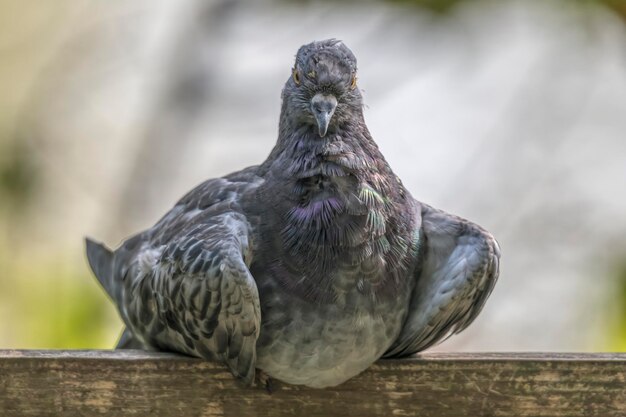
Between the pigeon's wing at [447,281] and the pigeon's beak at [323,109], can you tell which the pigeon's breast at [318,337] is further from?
the pigeon's beak at [323,109]

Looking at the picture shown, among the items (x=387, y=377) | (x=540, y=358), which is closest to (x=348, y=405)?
(x=387, y=377)

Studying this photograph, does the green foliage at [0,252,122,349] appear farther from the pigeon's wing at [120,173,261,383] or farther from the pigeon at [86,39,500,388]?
the pigeon at [86,39,500,388]

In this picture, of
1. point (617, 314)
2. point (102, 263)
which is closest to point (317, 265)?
point (102, 263)

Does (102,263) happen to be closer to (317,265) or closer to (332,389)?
(317,265)

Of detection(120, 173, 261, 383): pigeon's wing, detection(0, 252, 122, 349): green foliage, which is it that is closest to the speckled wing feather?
detection(120, 173, 261, 383): pigeon's wing

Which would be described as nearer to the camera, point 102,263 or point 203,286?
point 203,286

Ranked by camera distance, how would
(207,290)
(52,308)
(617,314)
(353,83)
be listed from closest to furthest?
(207,290) < (353,83) < (617,314) < (52,308)

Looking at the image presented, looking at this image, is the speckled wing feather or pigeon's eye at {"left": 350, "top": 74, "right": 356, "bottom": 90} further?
pigeon's eye at {"left": 350, "top": 74, "right": 356, "bottom": 90}

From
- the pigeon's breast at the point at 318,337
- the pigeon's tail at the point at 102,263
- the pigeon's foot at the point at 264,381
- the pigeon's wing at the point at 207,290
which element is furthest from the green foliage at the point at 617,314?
the pigeon's tail at the point at 102,263
